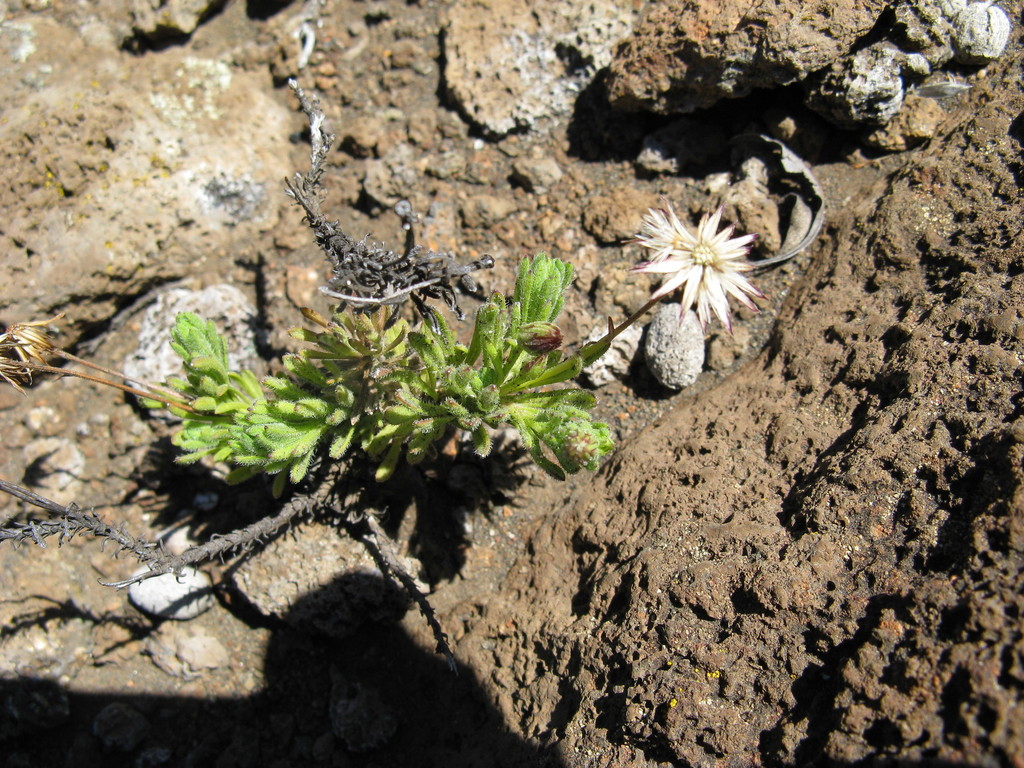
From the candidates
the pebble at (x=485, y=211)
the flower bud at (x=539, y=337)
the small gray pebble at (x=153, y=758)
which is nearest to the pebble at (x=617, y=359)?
the flower bud at (x=539, y=337)

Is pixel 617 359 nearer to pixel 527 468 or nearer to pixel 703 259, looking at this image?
pixel 527 468

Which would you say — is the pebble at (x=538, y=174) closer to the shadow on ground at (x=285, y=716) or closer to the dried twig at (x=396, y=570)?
the dried twig at (x=396, y=570)

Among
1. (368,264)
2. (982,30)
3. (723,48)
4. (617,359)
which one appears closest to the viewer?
(368,264)

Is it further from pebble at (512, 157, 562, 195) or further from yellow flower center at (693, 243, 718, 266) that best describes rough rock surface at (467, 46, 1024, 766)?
pebble at (512, 157, 562, 195)

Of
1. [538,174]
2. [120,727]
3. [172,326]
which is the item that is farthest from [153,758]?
[538,174]

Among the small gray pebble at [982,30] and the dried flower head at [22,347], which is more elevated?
the small gray pebble at [982,30]

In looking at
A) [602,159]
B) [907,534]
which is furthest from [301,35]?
[907,534]
